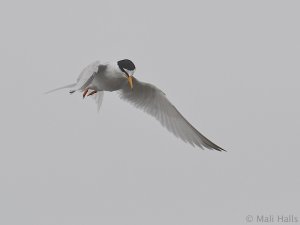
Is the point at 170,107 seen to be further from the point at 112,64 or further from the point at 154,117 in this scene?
the point at 112,64

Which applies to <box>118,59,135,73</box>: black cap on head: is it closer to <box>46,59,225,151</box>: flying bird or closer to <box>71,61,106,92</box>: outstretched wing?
<box>46,59,225,151</box>: flying bird

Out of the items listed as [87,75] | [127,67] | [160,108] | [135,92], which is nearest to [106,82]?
[127,67]

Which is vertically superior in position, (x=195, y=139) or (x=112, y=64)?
(x=112, y=64)

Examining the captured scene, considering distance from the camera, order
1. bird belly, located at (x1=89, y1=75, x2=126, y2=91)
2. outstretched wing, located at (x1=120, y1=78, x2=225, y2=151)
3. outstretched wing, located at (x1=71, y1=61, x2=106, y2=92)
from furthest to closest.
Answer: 1. outstretched wing, located at (x1=120, y1=78, x2=225, y2=151)
2. bird belly, located at (x1=89, y1=75, x2=126, y2=91)
3. outstretched wing, located at (x1=71, y1=61, x2=106, y2=92)

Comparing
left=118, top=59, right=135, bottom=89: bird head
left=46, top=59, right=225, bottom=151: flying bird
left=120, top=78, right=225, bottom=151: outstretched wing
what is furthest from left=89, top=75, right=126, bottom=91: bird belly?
left=120, top=78, right=225, bottom=151: outstretched wing

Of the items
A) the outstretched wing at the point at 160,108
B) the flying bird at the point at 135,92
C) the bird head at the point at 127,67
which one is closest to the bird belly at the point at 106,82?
the flying bird at the point at 135,92

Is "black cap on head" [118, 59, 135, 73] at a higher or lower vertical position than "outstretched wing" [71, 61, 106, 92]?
higher

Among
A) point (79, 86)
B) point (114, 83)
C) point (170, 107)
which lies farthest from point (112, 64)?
point (170, 107)

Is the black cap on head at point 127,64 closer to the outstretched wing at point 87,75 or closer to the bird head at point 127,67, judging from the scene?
the bird head at point 127,67
